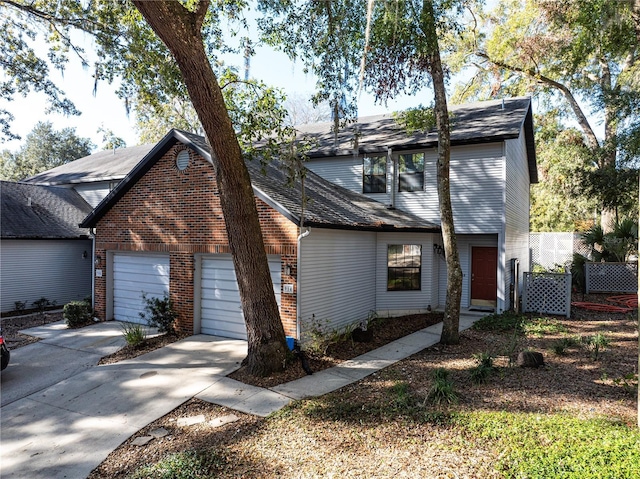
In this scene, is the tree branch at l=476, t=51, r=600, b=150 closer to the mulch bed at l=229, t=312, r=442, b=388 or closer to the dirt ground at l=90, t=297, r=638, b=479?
the mulch bed at l=229, t=312, r=442, b=388

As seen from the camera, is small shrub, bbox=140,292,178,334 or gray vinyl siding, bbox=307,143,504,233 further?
gray vinyl siding, bbox=307,143,504,233

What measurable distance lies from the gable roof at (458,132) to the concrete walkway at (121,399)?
22.2ft

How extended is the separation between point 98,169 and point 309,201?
1527 centimetres

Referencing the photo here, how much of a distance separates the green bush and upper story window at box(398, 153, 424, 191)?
10612 millimetres

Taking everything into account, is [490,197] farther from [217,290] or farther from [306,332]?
[217,290]

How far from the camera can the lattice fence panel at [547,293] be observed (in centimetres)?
1212

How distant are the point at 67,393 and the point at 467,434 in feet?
21.0

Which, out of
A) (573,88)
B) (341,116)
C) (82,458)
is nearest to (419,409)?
(82,458)

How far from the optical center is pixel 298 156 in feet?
28.9

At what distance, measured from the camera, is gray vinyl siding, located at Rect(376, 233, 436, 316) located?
1236cm

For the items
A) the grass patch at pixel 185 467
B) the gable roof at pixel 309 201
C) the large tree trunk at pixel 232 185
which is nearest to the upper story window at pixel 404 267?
the gable roof at pixel 309 201

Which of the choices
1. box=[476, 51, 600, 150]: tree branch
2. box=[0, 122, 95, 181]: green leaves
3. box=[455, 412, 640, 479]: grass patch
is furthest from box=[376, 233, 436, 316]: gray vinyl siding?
box=[0, 122, 95, 181]: green leaves

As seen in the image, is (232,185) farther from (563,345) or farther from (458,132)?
(458,132)

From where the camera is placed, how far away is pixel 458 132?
524 inches
